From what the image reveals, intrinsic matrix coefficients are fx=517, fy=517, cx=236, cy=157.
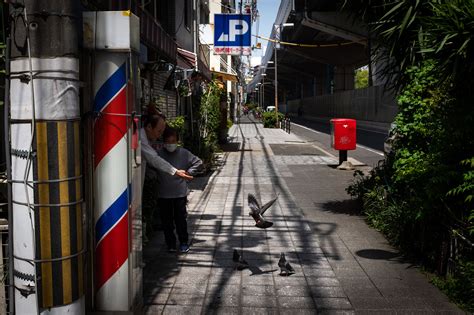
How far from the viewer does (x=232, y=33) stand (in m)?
16.2

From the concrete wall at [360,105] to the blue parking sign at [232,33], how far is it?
38.6ft

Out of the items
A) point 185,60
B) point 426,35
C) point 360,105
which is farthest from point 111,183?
point 360,105

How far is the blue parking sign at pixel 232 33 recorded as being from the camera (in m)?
16.2

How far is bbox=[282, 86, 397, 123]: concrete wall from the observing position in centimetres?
3901

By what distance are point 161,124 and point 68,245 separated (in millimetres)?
2630

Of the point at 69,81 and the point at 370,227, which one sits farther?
the point at 370,227

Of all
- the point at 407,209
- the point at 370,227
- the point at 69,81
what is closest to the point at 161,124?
the point at 69,81

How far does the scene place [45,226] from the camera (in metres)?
2.99

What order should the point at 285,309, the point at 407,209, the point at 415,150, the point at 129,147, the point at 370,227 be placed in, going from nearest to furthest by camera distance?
the point at 129,147 → the point at 285,309 → the point at 407,209 → the point at 415,150 → the point at 370,227

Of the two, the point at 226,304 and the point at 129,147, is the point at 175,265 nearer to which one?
the point at 226,304

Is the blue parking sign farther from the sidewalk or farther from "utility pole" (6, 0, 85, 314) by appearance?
"utility pole" (6, 0, 85, 314)

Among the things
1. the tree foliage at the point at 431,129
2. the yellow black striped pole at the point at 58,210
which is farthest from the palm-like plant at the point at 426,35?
the yellow black striped pole at the point at 58,210

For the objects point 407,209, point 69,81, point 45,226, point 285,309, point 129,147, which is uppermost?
point 69,81

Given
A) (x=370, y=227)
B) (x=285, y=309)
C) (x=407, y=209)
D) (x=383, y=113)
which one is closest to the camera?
(x=285, y=309)
